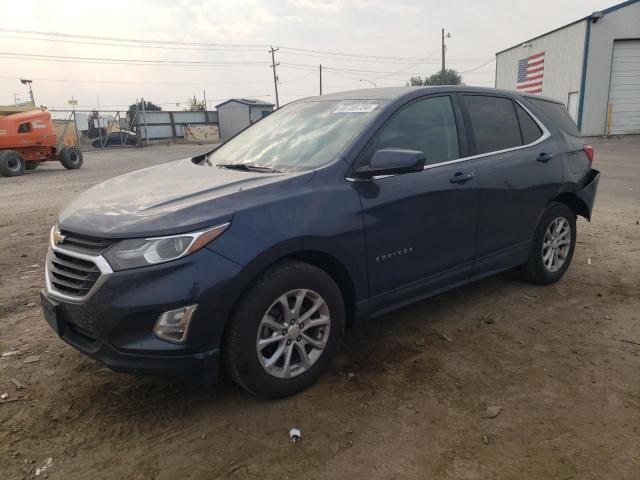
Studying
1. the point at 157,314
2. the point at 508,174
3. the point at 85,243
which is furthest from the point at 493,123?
the point at 85,243

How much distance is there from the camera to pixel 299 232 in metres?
2.74

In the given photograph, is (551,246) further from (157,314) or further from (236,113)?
(236,113)

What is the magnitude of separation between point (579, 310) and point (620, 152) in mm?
15858

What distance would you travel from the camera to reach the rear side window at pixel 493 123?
3.88 m

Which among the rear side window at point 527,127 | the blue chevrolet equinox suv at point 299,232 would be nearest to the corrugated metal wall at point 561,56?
the rear side window at point 527,127

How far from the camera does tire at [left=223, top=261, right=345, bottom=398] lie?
2609 mm

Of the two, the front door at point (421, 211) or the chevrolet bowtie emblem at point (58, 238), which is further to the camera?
the front door at point (421, 211)

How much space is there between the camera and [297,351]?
291 centimetres

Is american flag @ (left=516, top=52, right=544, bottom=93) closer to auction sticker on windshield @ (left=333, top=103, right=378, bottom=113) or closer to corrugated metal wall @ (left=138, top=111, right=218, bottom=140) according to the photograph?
corrugated metal wall @ (left=138, top=111, right=218, bottom=140)

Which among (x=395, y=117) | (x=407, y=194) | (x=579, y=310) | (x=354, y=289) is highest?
(x=395, y=117)

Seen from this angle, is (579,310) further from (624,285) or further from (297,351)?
(297,351)

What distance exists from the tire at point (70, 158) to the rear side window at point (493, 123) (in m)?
16.8

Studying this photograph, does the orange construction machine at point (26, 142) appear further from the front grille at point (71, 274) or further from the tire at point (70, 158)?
the front grille at point (71, 274)

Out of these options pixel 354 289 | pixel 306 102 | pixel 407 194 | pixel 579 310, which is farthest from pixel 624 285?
pixel 306 102
